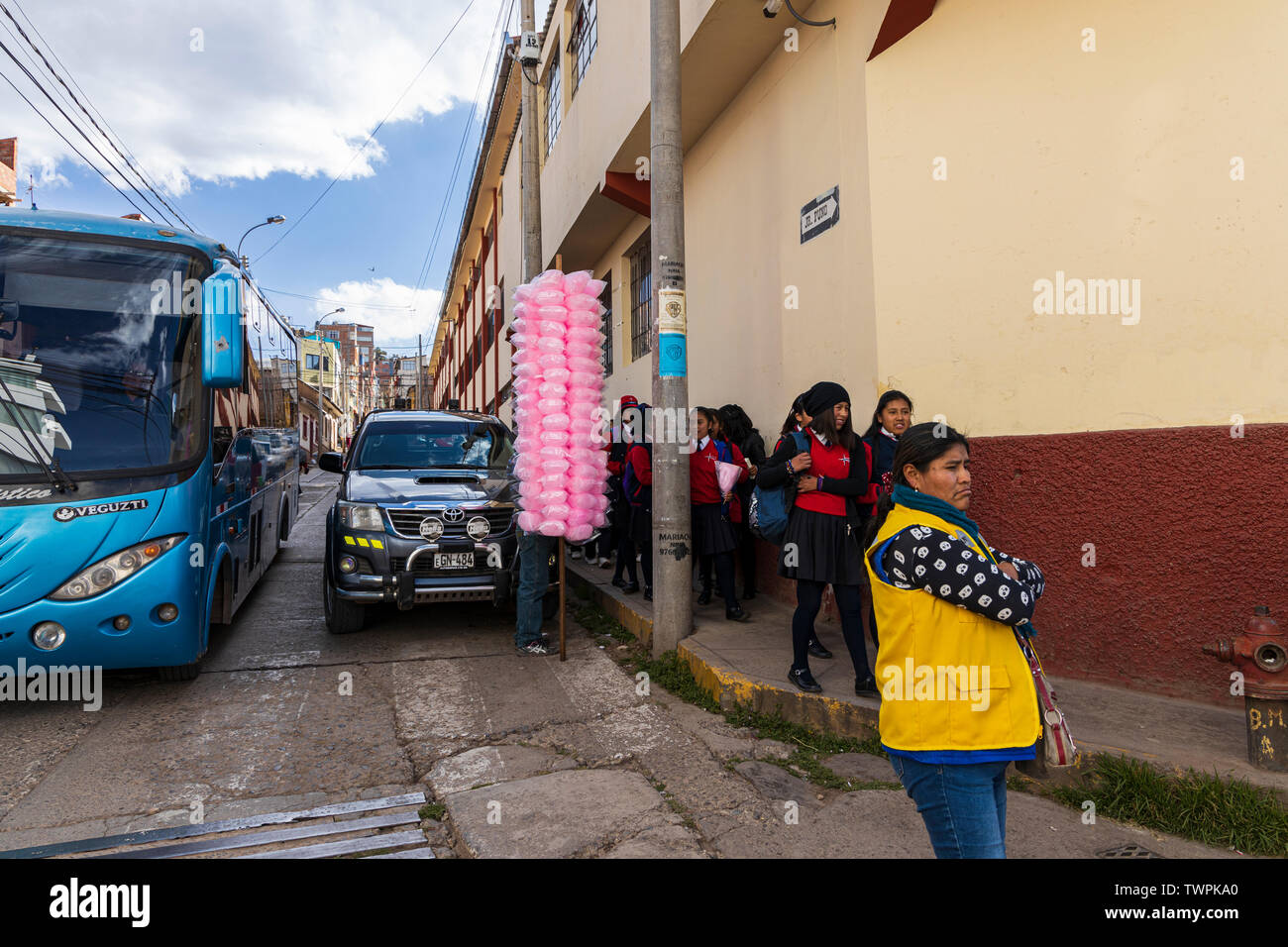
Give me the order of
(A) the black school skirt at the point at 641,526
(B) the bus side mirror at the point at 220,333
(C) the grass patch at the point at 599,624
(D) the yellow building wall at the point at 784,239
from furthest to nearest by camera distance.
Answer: (A) the black school skirt at the point at 641,526
(C) the grass patch at the point at 599,624
(D) the yellow building wall at the point at 784,239
(B) the bus side mirror at the point at 220,333

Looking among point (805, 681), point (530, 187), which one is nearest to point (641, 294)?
point (530, 187)

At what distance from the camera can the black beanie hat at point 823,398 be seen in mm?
4441

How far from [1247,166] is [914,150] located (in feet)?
6.24

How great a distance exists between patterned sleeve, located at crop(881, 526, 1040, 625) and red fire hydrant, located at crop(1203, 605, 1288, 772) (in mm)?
1967

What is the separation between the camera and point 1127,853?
2990 mm

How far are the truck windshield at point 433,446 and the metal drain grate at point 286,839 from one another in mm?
4023

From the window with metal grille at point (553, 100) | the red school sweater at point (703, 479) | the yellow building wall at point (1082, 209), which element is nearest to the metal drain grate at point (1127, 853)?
the yellow building wall at point (1082, 209)

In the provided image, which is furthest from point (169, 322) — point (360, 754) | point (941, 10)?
point (941, 10)

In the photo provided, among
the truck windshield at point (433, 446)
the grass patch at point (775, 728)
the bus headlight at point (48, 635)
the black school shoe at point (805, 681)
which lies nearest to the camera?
the grass patch at point (775, 728)

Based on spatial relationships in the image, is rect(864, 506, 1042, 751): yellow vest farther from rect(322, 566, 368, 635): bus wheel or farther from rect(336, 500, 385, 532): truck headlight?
rect(322, 566, 368, 635): bus wheel

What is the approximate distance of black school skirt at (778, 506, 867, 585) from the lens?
14.4ft

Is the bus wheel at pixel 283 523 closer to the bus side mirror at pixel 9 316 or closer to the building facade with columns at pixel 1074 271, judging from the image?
the bus side mirror at pixel 9 316

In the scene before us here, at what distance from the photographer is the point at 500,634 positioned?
6.71 meters

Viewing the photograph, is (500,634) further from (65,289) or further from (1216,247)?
(1216,247)
